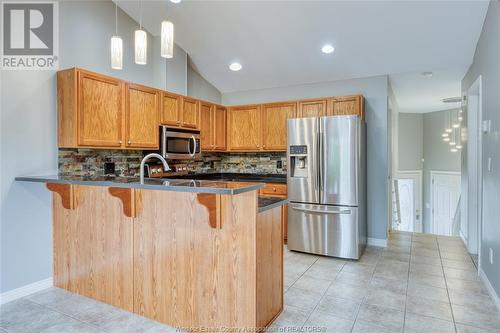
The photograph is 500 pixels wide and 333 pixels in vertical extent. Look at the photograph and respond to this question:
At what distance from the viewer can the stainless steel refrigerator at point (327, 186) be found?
12.4ft

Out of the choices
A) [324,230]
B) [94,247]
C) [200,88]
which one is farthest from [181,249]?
[200,88]

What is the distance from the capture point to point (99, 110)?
3.16 metres

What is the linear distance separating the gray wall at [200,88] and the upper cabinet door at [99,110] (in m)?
1.72

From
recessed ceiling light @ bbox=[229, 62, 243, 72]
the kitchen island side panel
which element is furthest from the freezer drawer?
recessed ceiling light @ bbox=[229, 62, 243, 72]

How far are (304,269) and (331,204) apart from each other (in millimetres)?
901

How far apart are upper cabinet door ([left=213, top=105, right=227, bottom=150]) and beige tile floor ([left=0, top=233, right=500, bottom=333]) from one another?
7.58ft

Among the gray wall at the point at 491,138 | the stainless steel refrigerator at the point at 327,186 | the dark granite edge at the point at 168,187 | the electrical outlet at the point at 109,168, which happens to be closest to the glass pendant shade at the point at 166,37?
the dark granite edge at the point at 168,187

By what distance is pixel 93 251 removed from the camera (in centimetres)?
272

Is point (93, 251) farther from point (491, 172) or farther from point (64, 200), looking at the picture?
point (491, 172)

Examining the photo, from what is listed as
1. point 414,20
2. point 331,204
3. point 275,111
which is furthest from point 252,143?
point 414,20

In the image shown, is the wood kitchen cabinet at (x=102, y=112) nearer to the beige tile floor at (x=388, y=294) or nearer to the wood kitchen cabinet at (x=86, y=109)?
the wood kitchen cabinet at (x=86, y=109)

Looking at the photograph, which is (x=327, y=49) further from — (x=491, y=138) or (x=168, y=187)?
(x=168, y=187)

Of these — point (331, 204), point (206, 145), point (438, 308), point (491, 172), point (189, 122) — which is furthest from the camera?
point (206, 145)

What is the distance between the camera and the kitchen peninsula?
6.71ft
